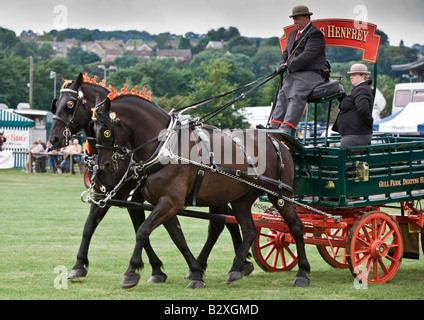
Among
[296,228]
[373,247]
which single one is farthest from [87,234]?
[373,247]

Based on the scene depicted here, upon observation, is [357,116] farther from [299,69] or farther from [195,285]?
[195,285]

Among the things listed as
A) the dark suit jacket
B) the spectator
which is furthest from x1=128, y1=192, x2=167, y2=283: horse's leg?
the spectator

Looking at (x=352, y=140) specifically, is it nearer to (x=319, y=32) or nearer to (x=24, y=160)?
(x=319, y=32)

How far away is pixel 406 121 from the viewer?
2609 centimetres

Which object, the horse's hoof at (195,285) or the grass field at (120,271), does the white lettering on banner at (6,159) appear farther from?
the horse's hoof at (195,285)

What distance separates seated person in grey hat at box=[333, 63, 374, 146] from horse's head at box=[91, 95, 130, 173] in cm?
300

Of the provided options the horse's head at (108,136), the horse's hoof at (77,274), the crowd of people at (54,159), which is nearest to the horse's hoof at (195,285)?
the horse's hoof at (77,274)

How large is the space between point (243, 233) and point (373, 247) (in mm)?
1647

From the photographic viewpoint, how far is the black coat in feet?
29.9

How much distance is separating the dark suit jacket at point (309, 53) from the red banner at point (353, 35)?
43 cm

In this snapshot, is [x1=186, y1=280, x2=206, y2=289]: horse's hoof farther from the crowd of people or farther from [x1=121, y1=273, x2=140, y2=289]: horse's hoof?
the crowd of people

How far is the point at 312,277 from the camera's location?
962cm

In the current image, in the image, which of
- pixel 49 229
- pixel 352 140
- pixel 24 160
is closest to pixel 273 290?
pixel 352 140

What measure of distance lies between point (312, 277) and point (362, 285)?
1193 mm
